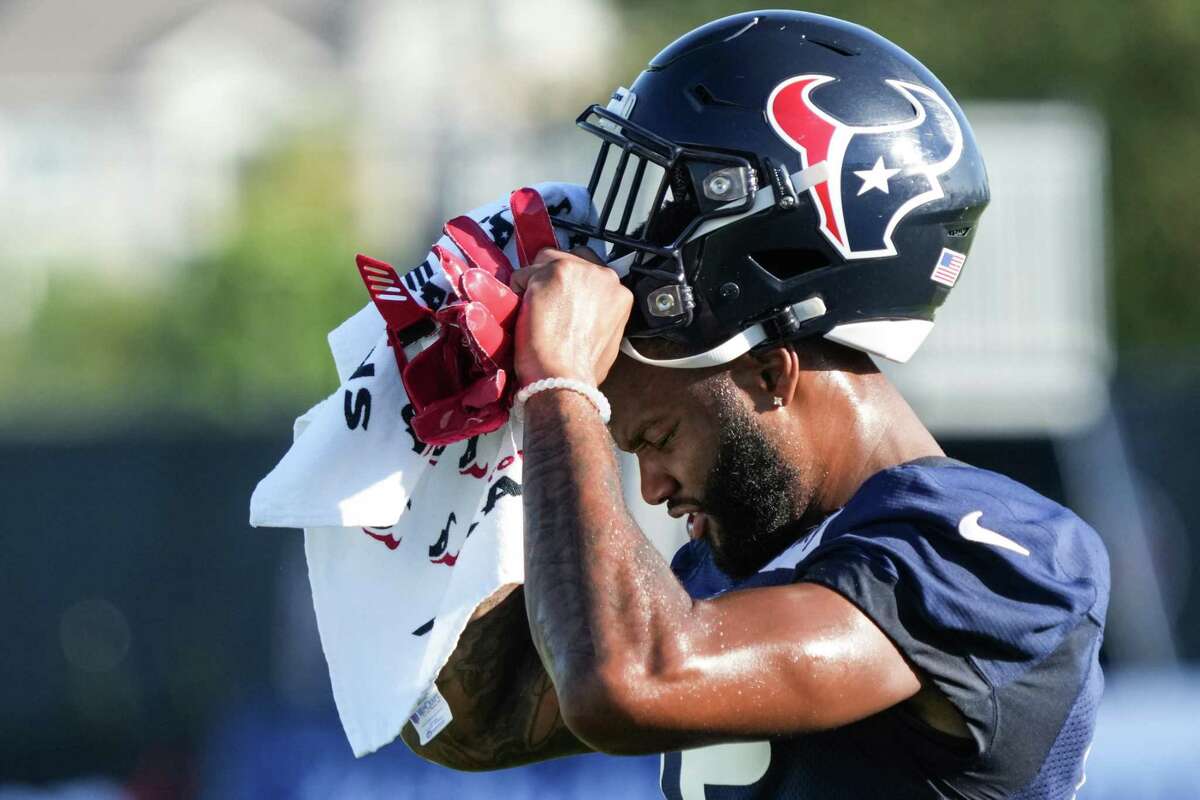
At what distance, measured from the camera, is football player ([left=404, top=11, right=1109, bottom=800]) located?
2.45 meters

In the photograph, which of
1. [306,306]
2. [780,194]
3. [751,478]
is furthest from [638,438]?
[306,306]

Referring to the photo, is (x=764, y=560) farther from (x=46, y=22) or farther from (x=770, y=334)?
(x=46, y=22)

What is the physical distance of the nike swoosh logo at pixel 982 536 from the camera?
260cm

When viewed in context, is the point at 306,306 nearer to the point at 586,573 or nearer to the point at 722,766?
the point at 722,766

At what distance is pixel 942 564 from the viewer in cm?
257

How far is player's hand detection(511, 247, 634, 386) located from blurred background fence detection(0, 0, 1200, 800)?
13.2 ft

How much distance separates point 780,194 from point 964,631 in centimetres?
74

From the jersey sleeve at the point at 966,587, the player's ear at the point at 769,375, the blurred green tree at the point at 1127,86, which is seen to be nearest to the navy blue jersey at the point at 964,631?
the jersey sleeve at the point at 966,587

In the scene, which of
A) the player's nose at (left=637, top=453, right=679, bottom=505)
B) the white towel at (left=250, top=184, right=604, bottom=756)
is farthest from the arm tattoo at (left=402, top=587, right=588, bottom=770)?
the player's nose at (left=637, top=453, right=679, bottom=505)

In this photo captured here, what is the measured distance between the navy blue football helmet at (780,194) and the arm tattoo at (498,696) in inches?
24.6

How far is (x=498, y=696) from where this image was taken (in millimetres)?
3182

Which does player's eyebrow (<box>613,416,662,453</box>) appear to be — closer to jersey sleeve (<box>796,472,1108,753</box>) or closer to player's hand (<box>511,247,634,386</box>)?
player's hand (<box>511,247,634,386</box>)

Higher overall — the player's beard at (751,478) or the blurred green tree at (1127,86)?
the player's beard at (751,478)

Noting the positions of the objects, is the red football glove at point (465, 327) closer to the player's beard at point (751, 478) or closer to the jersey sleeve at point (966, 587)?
the player's beard at point (751, 478)
